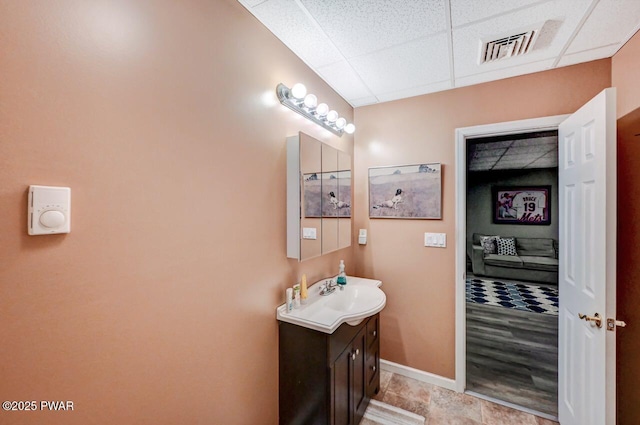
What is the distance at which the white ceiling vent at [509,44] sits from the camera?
4.75ft

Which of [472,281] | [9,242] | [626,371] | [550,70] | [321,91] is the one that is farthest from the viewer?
[472,281]

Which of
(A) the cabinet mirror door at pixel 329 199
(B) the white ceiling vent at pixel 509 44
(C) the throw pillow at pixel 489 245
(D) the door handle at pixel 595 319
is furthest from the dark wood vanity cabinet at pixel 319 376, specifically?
(C) the throw pillow at pixel 489 245

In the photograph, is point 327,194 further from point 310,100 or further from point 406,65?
point 406,65

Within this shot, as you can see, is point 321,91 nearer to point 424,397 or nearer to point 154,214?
point 154,214

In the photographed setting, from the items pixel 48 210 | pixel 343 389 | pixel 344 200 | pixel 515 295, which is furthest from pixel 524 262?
pixel 48 210

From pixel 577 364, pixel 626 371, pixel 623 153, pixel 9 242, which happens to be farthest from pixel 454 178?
pixel 9 242

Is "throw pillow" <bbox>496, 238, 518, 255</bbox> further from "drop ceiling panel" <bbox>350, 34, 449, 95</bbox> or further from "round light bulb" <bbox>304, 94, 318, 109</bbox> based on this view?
"round light bulb" <bbox>304, 94, 318, 109</bbox>

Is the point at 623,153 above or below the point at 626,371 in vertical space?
above

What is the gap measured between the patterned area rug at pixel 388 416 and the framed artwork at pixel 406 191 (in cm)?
147

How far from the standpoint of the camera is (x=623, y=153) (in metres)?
1.51

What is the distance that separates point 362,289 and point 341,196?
76 cm

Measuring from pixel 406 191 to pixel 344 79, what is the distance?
1.05m

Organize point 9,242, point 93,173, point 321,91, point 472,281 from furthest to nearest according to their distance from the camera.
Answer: point 472,281 → point 321,91 → point 93,173 → point 9,242

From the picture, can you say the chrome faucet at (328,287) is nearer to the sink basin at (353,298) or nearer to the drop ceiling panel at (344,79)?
the sink basin at (353,298)
